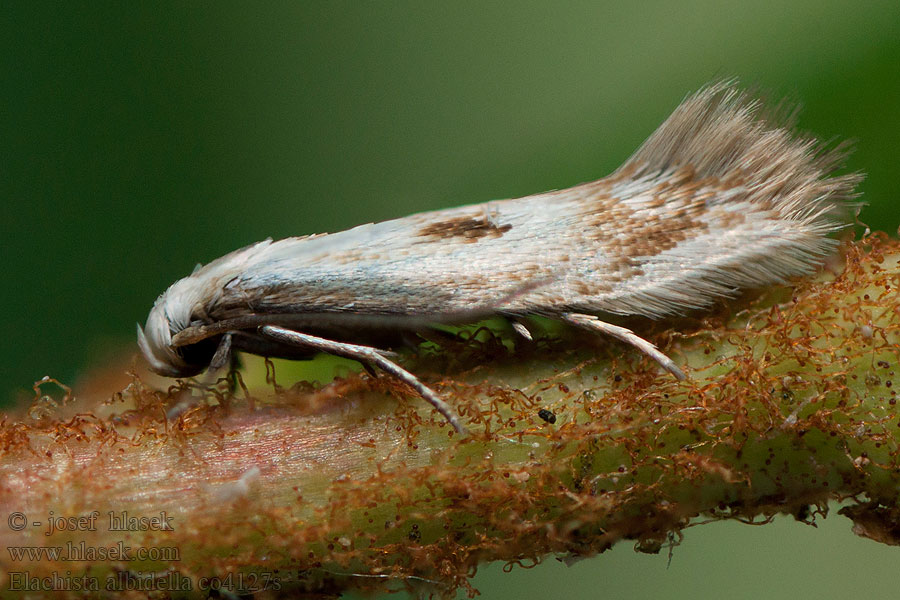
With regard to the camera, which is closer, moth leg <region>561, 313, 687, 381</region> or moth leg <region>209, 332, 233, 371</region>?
moth leg <region>561, 313, 687, 381</region>

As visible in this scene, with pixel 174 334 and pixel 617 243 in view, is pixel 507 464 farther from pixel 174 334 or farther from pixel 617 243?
pixel 174 334

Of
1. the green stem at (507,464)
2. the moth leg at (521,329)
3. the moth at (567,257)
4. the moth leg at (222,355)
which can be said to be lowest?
the green stem at (507,464)

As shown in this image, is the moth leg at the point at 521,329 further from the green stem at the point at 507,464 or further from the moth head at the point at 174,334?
the moth head at the point at 174,334

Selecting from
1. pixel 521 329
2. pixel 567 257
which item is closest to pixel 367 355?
pixel 521 329

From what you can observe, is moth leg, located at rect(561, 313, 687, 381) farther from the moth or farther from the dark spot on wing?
the dark spot on wing

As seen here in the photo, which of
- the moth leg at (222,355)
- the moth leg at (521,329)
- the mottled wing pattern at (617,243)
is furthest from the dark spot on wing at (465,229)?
the moth leg at (222,355)

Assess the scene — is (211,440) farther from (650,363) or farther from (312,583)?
(650,363)

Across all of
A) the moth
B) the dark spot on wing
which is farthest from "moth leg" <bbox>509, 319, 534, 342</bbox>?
the dark spot on wing
